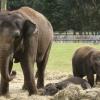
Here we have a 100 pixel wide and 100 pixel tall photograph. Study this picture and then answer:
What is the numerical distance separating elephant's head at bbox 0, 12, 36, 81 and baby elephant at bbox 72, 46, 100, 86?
3.68 metres

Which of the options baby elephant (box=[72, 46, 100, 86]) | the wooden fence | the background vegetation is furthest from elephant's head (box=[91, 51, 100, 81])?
the background vegetation

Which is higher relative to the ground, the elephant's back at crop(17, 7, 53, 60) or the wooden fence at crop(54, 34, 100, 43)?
the elephant's back at crop(17, 7, 53, 60)

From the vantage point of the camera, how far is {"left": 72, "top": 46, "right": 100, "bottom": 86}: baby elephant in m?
13.6

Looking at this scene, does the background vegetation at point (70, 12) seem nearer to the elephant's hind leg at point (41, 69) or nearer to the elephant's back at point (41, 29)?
the elephant's hind leg at point (41, 69)

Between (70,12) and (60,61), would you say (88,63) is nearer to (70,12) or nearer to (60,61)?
(60,61)

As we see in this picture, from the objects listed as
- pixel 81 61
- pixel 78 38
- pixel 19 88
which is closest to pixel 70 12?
pixel 78 38

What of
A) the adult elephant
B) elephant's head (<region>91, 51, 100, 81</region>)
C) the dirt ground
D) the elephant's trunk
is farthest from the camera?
elephant's head (<region>91, 51, 100, 81</region>)

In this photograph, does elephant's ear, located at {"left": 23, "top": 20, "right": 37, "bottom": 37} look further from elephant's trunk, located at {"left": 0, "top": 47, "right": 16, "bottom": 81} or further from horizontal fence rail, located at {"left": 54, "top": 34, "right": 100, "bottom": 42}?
horizontal fence rail, located at {"left": 54, "top": 34, "right": 100, "bottom": 42}

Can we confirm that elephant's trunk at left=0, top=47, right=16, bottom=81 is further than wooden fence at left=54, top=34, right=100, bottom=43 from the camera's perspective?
No

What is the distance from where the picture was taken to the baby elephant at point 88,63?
13.6 meters

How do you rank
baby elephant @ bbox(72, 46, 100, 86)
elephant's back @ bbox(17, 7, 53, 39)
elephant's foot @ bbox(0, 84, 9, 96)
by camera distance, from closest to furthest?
elephant's foot @ bbox(0, 84, 9, 96) < elephant's back @ bbox(17, 7, 53, 39) < baby elephant @ bbox(72, 46, 100, 86)

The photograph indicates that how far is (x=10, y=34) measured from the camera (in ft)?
31.7

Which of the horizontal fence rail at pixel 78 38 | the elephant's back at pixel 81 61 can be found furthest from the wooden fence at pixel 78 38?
the elephant's back at pixel 81 61

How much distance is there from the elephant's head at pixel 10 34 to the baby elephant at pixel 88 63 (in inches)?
145
